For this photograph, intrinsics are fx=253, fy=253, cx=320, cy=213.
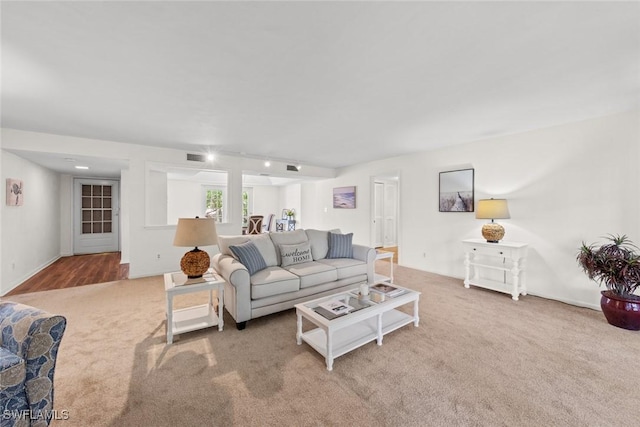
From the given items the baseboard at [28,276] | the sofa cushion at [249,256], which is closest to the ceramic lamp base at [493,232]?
the sofa cushion at [249,256]

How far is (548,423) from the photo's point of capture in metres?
1.48

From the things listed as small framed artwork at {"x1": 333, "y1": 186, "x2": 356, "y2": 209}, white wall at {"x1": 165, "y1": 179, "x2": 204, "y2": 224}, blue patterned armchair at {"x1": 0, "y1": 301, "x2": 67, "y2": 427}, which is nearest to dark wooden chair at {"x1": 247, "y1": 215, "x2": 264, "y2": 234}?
white wall at {"x1": 165, "y1": 179, "x2": 204, "y2": 224}

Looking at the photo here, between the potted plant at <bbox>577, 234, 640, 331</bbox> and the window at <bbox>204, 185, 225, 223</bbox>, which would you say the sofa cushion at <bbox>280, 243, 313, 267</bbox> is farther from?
the window at <bbox>204, 185, 225, 223</bbox>

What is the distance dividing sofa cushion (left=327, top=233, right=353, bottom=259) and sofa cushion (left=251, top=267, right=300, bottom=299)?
995 mm

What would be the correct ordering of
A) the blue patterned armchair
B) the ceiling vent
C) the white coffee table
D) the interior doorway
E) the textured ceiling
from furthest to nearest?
the interior doorway < the ceiling vent < the white coffee table < the textured ceiling < the blue patterned armchair

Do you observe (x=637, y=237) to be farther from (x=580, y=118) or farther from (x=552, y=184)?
(x=580, y=118)

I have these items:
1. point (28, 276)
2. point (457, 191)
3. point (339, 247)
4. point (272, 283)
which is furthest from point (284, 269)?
point (28, 276)

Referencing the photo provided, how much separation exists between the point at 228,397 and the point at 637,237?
4.43 metres

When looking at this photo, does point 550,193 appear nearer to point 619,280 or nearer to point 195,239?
point 619,280

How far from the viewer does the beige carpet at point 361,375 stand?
154 centimetres

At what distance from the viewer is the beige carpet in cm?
154

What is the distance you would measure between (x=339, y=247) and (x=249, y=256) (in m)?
1.44

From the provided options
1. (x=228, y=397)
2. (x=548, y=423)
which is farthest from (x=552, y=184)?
(x=228, y=397)

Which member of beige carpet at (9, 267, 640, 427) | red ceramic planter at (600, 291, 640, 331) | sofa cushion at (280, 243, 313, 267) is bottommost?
beige carpet at (9, 267, 640, 427)
